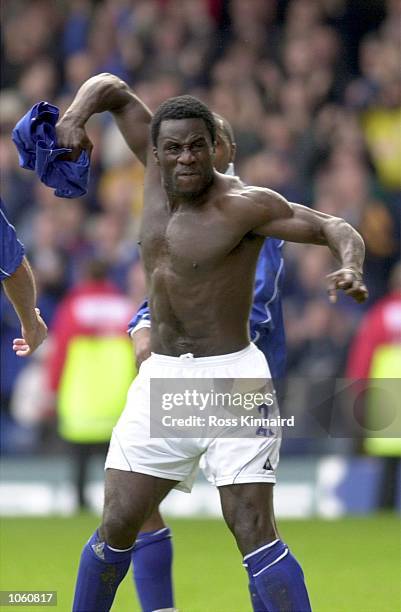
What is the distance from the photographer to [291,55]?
14.6m

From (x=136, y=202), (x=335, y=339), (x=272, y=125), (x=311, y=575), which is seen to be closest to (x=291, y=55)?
(x=272, y=125)

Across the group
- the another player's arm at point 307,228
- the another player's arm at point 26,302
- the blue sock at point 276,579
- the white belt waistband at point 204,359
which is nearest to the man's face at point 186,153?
the another player's arm at point 307,228

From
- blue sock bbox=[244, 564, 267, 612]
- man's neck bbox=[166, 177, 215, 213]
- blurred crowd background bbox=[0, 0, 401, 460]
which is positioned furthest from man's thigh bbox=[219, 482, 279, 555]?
blurred crowd background bbox=[0, 0, 401, 460]

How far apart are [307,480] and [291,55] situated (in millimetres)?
5015

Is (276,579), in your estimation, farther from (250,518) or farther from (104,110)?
(104,110)

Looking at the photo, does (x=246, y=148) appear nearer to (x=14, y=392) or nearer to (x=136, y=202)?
(x=136, y=202)

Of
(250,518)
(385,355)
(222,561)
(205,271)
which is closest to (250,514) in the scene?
(250,518)

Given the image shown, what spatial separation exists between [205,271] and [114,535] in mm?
1027

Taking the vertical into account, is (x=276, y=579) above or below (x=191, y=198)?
A: below

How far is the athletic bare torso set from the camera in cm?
520

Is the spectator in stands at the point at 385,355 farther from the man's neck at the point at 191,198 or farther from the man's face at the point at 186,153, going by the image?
the man's face at the point at 186,153

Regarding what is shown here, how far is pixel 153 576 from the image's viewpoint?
19.6ft

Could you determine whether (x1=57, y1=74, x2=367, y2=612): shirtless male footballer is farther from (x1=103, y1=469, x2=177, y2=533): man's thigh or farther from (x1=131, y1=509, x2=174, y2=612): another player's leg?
(x1=131, y1=509, x2=174, y2=612): another player's leg

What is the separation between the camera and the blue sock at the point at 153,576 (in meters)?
5.97
